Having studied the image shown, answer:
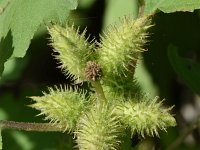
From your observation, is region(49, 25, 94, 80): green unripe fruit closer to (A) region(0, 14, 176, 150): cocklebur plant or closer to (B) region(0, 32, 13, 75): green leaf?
(A) region(0, 14, 176, 150): cocklebur plant

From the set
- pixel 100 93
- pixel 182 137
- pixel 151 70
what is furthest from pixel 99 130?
pixel 151 70

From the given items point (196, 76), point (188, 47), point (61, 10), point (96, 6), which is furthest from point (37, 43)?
point (61, 10)

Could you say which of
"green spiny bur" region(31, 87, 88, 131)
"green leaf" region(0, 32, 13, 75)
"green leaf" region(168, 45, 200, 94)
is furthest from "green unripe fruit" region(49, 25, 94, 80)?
"green leaf" region(168, 45, 200, 94)

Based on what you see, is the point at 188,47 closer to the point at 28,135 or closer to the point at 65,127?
the point at 28,135

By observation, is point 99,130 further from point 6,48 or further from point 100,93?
point 6,48

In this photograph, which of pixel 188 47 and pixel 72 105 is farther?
pixel 188 47

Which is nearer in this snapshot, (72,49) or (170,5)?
(72,49)

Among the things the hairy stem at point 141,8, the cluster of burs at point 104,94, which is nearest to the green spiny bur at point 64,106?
the cluster of burs at point 104,94
